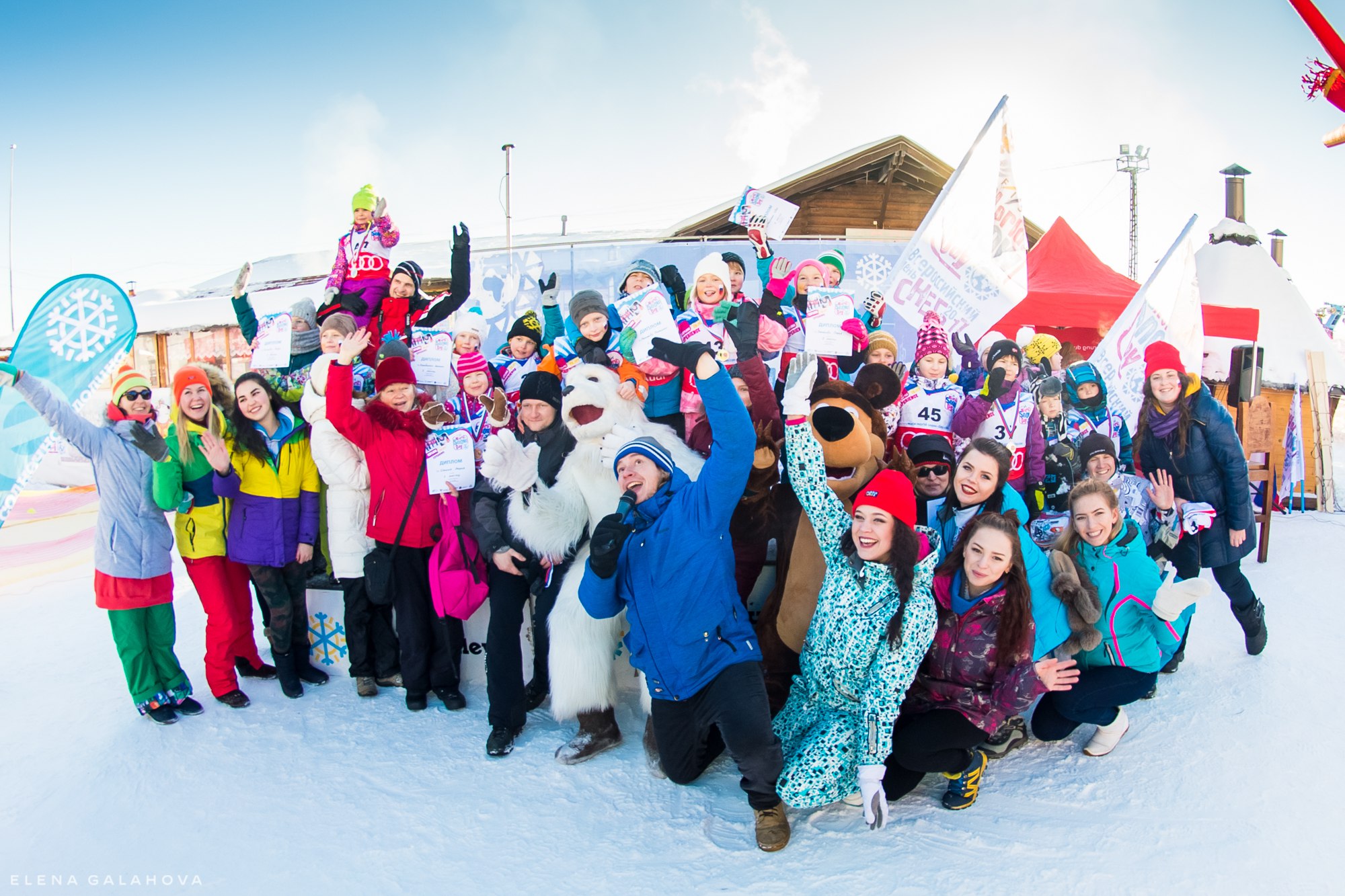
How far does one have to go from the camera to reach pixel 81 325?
3193 millimetres

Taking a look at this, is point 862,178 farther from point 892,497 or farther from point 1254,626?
point 892,497

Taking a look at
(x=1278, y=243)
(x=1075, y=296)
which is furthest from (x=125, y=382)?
(x=1278, y=243)

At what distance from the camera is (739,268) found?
4.98 m

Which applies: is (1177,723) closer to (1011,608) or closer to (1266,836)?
(1266,836)

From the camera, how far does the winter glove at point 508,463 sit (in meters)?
3.09

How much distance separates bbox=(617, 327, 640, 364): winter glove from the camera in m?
3.23

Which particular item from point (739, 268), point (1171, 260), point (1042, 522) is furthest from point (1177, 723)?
point (739, 268)

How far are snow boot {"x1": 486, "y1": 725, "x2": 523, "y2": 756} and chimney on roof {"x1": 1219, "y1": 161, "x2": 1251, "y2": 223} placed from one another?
12.3 m

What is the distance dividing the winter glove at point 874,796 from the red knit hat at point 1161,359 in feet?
9.45

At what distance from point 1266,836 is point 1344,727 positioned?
1183 mm

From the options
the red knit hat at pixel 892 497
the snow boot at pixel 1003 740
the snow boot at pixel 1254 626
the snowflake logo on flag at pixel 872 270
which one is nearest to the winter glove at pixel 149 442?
the red knit hat at pixel 892 497

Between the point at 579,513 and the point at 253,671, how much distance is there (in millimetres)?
2194

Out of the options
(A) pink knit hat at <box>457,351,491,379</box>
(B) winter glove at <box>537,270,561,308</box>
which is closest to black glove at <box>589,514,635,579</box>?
(A) pink knit hat at <box>457,351,491,379</box>

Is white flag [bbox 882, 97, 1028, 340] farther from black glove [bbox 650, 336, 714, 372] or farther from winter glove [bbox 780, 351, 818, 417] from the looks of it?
black glove [bbox 650, 336, 714, 372]
